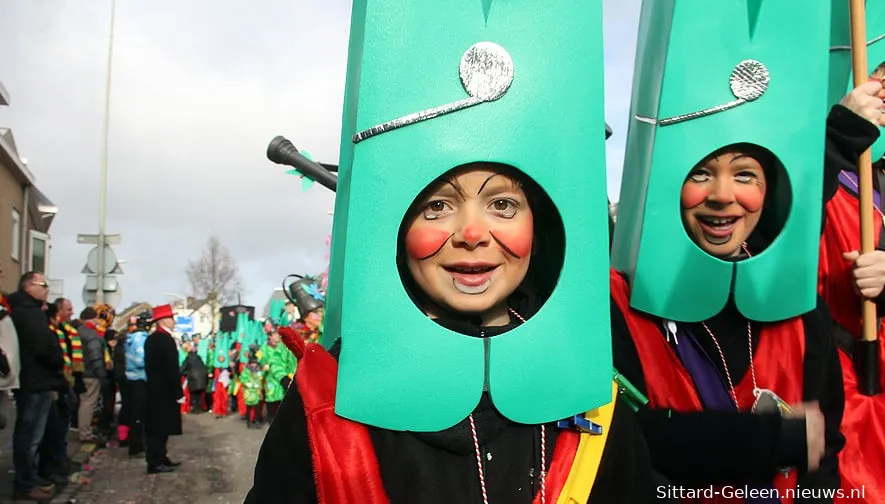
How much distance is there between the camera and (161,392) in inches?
303

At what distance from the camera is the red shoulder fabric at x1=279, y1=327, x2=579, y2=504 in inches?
55.2

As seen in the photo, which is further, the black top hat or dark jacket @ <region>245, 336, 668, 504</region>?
the black top hat

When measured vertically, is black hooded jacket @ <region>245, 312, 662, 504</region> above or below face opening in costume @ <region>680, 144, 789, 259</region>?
below

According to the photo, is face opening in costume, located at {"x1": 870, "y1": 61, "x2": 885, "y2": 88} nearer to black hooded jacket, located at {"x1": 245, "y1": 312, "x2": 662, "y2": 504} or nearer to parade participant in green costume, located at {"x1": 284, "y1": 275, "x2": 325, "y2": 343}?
black hooded jacket, located at {"x1": 245, "y1": 312, "x2": 662, "y2": 504}

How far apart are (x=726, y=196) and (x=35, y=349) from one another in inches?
220

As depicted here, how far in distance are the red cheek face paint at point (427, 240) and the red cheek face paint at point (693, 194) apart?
91cm

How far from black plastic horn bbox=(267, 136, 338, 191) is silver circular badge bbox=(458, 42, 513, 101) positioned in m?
2.17

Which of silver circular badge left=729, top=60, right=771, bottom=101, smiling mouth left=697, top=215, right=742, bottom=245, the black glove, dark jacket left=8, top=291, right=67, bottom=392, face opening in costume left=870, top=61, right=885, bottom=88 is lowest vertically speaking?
the black glove

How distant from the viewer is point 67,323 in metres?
8.17

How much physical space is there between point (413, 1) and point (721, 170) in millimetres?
1071

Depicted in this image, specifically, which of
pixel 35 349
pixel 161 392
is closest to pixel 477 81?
pixel 35 349

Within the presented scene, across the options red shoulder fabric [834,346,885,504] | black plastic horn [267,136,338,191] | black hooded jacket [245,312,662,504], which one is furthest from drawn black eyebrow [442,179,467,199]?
black plastic horn [267,136,338,191]

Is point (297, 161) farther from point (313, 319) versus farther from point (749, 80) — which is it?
point (313, 319)

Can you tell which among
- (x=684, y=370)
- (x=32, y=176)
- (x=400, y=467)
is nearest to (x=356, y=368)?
(x=400, y=467)
